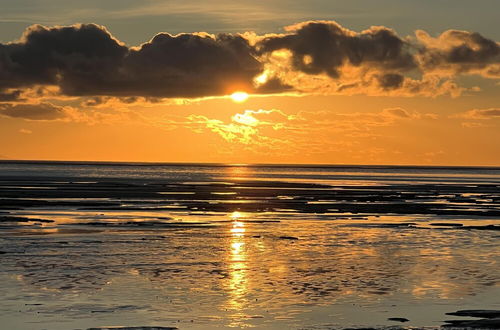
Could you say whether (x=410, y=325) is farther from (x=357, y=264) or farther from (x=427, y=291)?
(x=357, y=264)

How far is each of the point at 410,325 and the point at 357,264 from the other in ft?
35.2

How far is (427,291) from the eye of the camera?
24.5 metres

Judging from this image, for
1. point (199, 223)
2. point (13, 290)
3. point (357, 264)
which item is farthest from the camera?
point (199, 223)

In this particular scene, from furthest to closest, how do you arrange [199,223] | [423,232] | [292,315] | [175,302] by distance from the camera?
[199,223] → [423,232] → [175,302] → [292,315]

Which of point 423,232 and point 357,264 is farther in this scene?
point 423,232

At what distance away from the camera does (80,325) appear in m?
19.2

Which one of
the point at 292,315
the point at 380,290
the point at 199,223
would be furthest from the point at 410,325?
the point at 199,223

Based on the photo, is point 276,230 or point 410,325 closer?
point 410,325

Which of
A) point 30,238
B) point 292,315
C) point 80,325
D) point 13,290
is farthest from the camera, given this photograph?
point 30,238

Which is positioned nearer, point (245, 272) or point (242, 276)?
point (242, 276)

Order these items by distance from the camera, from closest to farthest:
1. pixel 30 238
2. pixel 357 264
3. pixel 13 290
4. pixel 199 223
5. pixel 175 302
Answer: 1. pixel 175 302
2. pixel 13 290
3. pixel 357 264
4. pixel 30 238
5. pixel 199 223

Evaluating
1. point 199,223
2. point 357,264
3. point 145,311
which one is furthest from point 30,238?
point 145,311

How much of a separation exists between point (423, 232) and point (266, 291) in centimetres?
2229

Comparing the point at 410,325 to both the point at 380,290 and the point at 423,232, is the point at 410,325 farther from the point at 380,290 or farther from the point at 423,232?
the point at 423,232
